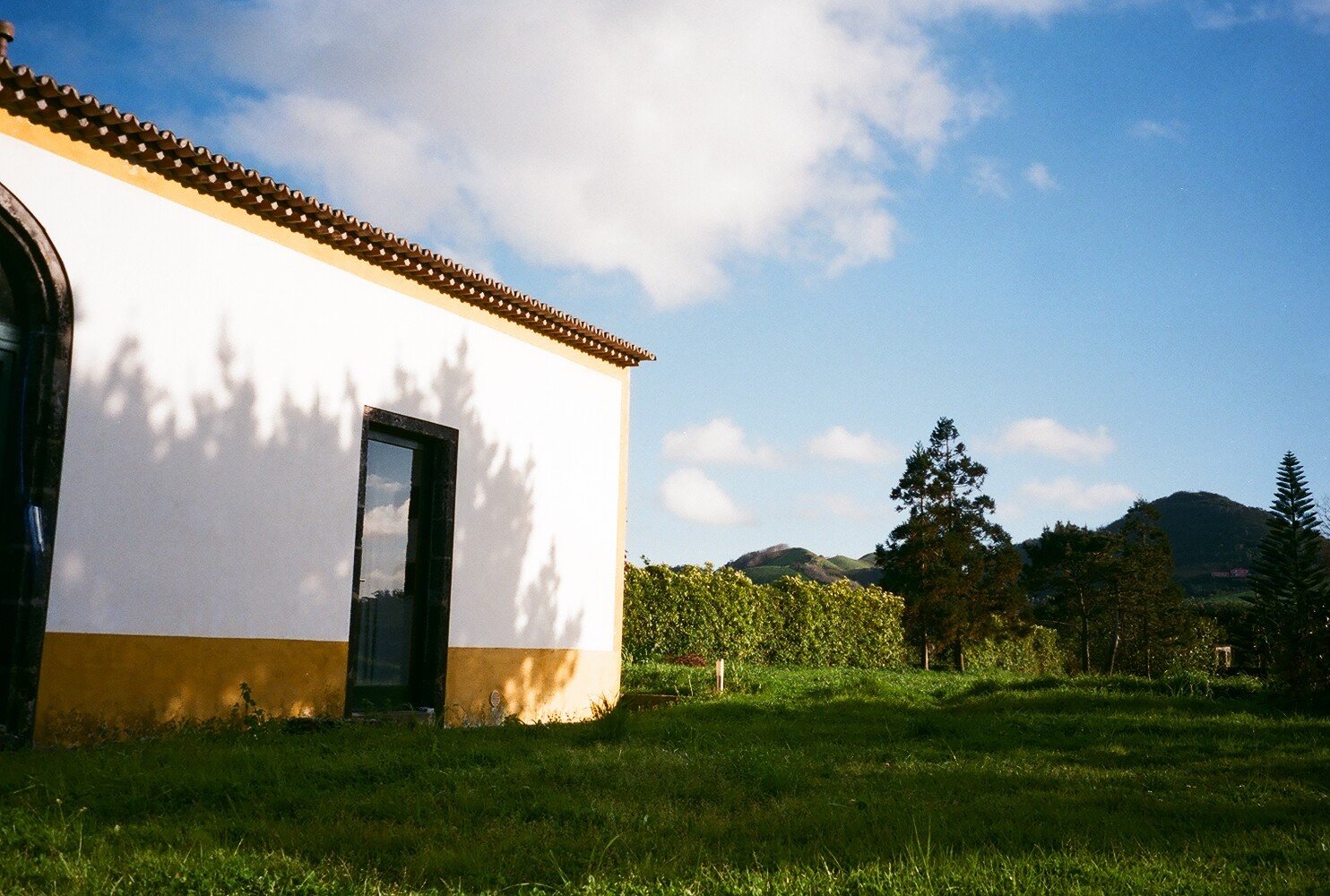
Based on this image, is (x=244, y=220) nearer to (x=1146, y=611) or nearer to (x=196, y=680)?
(x=196, y=680)

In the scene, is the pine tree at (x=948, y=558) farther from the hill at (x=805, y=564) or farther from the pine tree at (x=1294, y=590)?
the hill at (x=805, y=564)

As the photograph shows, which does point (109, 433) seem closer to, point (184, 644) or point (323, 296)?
point (184, 644)

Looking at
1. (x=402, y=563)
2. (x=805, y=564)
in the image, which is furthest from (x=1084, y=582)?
(x=805, y=564)

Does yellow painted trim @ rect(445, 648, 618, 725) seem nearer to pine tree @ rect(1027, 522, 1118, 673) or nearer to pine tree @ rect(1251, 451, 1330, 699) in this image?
pine tree @ rect(1251, 451, 1330, 699)

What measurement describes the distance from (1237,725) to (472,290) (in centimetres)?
919

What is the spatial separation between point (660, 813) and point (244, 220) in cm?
664

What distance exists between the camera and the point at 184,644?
805 cm

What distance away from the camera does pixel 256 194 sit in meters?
8.75

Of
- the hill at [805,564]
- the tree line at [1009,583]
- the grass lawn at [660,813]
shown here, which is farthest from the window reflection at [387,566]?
the hill at [805,564]

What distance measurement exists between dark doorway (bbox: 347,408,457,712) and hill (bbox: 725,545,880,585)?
6956 centimetres

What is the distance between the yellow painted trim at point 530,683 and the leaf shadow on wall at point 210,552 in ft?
0.22

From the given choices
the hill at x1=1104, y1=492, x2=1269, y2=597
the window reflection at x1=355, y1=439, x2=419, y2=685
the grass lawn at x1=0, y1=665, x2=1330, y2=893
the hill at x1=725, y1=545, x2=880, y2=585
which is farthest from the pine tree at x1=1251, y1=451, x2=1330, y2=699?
the hill at x1=725, y1=545, x2=880, y2=585

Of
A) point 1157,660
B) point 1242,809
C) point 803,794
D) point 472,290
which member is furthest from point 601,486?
point 1157,660

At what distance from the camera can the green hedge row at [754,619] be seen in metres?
20.7
